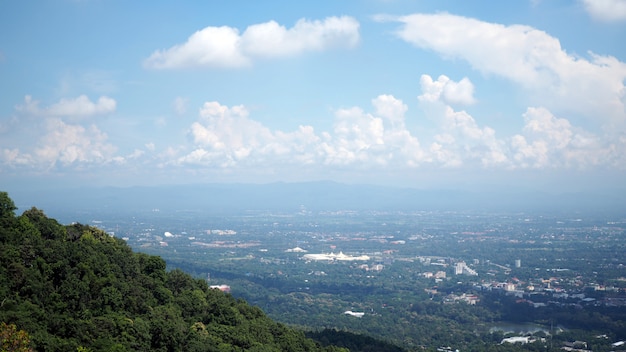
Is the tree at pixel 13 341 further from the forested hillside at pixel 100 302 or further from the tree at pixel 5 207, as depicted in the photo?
the tree at pixel 5 207

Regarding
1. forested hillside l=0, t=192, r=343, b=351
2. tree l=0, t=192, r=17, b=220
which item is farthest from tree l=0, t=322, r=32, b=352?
tree l=0, t=192, r=17, b=220

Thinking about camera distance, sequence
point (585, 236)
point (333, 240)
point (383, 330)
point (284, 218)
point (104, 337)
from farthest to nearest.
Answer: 1. point (284, 218)
2. point (333, 240)
3. point (585, 236)
4. point (383, 330)
5. point (104, 337)

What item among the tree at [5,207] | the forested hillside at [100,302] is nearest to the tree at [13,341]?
the forested hillside at [100,302]

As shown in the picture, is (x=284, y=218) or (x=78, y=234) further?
(x=284, y=218)

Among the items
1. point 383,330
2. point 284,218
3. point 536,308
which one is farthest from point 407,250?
point 284,218

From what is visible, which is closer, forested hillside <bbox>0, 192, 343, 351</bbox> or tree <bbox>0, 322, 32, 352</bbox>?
tree <bbox>0, 322, 32, 352</bbox>

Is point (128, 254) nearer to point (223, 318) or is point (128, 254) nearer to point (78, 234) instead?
point (78, 234)

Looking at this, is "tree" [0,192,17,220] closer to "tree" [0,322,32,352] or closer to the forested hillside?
the forested hillside

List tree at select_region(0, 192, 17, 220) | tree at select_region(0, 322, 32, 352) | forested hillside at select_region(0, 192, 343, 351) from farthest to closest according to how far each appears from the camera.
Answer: tree at select_region(0, 192, 17, 220)
forested hillside at select_region(0, 192, 343, 351)
tree at select_region(0, 322, 32, 352)

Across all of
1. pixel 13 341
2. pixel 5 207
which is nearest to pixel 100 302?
pixel 13 341
